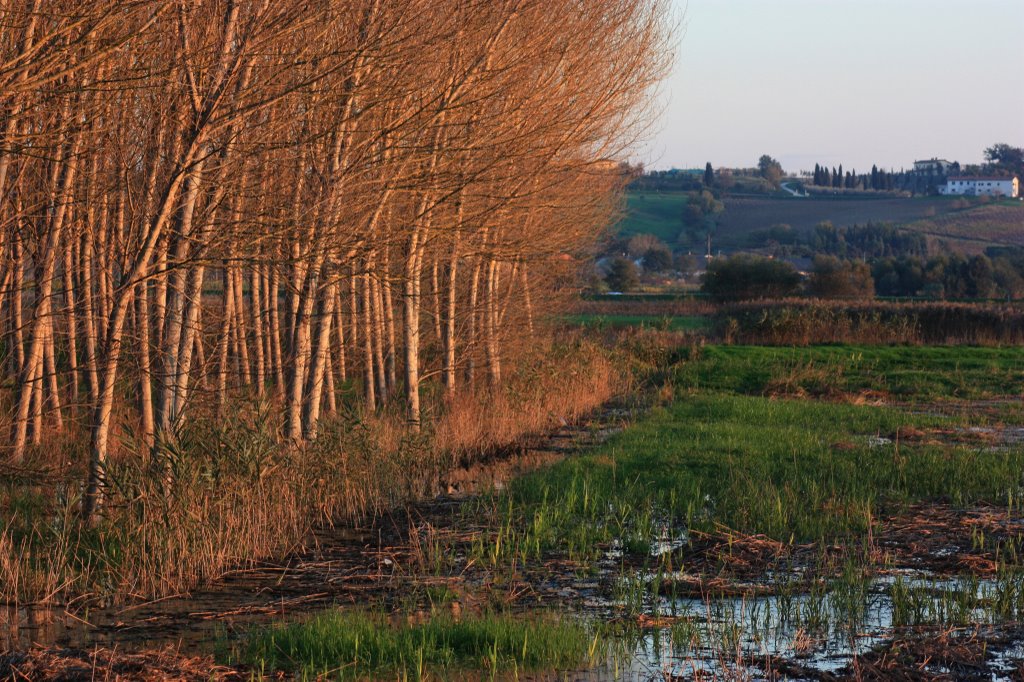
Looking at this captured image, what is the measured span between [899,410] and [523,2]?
13076 mm

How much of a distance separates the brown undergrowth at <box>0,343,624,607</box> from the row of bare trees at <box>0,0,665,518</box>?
352 mm

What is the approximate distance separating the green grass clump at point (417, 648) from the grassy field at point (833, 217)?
361 feet

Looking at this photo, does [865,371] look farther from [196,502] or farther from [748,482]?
[196,502]

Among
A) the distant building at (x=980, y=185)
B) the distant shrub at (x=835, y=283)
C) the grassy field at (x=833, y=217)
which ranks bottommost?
the distant shrub at (x=835, y=283)

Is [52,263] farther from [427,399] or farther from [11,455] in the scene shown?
[427,399]

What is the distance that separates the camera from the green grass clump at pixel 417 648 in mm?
6695

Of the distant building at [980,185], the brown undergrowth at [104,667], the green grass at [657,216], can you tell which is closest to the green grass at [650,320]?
the brown undergrowth at [104,667]

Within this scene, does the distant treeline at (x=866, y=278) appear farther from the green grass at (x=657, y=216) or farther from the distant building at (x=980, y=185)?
the distant building at (x=980, y=185)

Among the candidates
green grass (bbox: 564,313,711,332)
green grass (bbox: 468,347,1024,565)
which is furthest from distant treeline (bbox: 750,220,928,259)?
green grass (bbox: 468,347,1024,565)

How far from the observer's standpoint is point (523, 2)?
1322cm

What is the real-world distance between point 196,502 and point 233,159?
3045mm

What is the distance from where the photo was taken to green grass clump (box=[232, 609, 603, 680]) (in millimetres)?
6695

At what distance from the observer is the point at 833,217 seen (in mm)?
130250

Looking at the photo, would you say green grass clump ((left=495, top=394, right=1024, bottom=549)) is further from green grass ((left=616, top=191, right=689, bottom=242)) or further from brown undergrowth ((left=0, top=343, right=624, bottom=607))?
green grass ((left=616, top=191, right=689, bottom=242))
